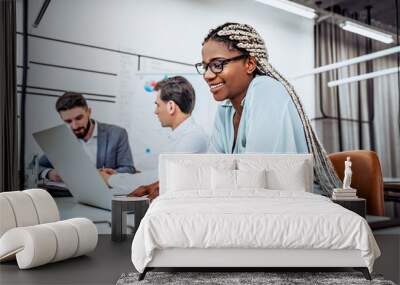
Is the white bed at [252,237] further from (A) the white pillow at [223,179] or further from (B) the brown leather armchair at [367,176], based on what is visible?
(B) the brown leather armchair at [367,176]

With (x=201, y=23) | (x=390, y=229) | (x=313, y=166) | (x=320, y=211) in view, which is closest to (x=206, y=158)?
(x=313, y=166)

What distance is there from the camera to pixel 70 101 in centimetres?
509

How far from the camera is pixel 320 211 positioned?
3053 millimetres

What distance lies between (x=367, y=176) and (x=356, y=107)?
798 millimetres

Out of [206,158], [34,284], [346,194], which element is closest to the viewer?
[34,284]

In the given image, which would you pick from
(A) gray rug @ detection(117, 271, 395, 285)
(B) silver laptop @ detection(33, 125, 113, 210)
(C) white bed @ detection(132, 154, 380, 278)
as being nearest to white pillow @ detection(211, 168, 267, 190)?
(C) white bed @ detection(132, 154, 380, 278)

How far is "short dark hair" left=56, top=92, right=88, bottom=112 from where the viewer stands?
5074 millimetres

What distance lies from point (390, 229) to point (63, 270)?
3562 mm

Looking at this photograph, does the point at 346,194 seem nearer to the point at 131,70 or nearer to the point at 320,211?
the point at 320,211

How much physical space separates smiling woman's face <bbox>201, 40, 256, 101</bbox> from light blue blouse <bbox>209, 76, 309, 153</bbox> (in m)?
0.09

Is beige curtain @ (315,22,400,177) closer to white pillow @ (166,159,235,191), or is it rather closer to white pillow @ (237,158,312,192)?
white pillow @ (237,158,312,192)

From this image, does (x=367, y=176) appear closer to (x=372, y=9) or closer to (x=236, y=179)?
(x=236, y=179)

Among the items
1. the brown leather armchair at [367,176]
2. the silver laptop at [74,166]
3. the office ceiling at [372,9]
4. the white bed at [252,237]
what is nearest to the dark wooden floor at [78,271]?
the white bed at [252,237]

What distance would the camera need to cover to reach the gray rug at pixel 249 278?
2.98 m
